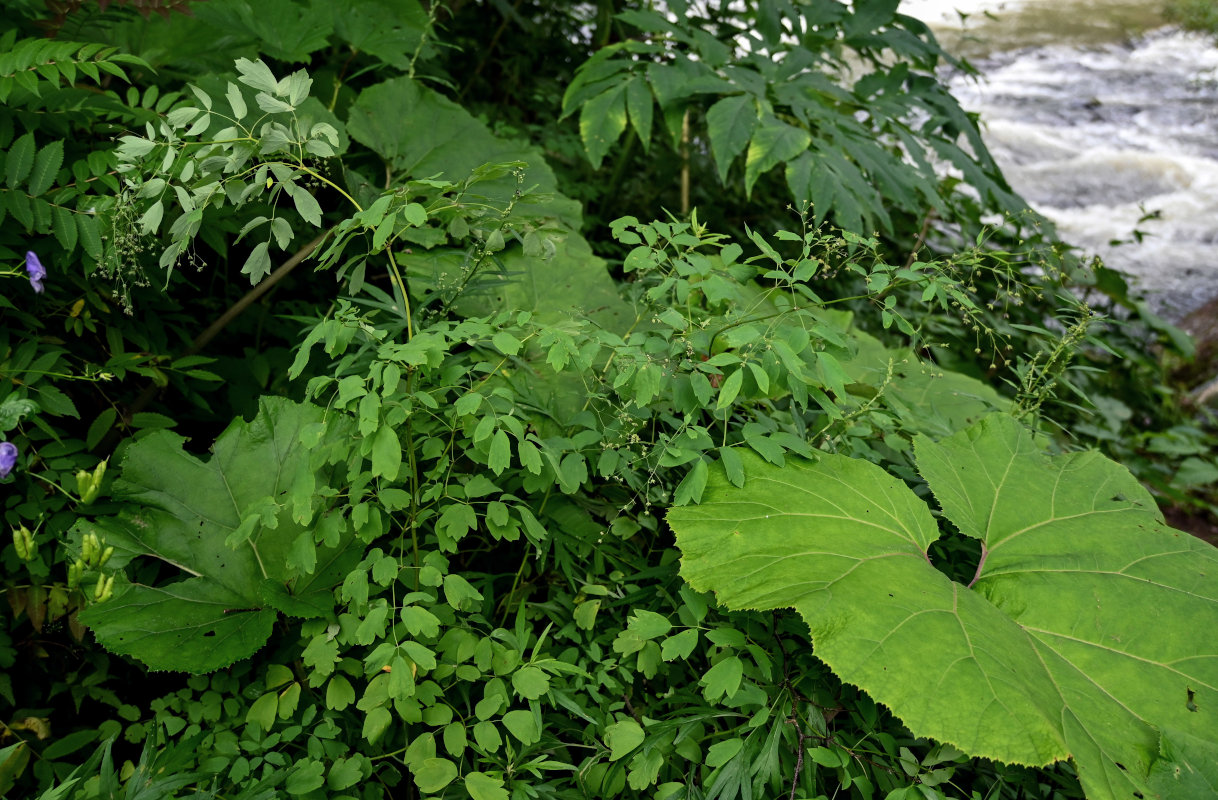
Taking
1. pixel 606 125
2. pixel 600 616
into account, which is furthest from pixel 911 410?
pixel 606 125

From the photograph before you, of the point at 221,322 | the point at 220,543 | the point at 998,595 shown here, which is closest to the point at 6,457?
the point at 220,543

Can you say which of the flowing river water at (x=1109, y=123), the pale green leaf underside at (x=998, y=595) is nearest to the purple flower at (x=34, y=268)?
the pale green leaf underside at (x=998, y=595)

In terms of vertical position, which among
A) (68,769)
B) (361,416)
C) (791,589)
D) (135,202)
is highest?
(135,202)

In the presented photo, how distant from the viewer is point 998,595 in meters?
1.35

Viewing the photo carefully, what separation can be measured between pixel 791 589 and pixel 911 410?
73 cm

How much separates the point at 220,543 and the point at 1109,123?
28.2 ft

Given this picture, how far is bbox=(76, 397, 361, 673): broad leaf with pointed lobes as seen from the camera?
128cm

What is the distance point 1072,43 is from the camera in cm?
916

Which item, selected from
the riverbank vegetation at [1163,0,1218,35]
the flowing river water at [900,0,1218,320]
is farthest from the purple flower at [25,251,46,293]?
the riverbank vegetation at [1163,0,1218,35]

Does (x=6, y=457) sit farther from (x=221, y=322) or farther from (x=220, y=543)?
(x=221, y=322)

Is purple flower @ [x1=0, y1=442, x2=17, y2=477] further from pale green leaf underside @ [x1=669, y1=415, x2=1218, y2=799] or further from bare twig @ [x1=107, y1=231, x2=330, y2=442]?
pale green leaf underside @ [x1=669, y1=415, x2=1218, y2=799]

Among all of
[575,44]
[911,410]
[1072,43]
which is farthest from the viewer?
[1072,43]

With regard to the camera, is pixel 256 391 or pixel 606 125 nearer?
pixel 256 391

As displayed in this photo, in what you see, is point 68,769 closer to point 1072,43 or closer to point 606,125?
point 606,125
